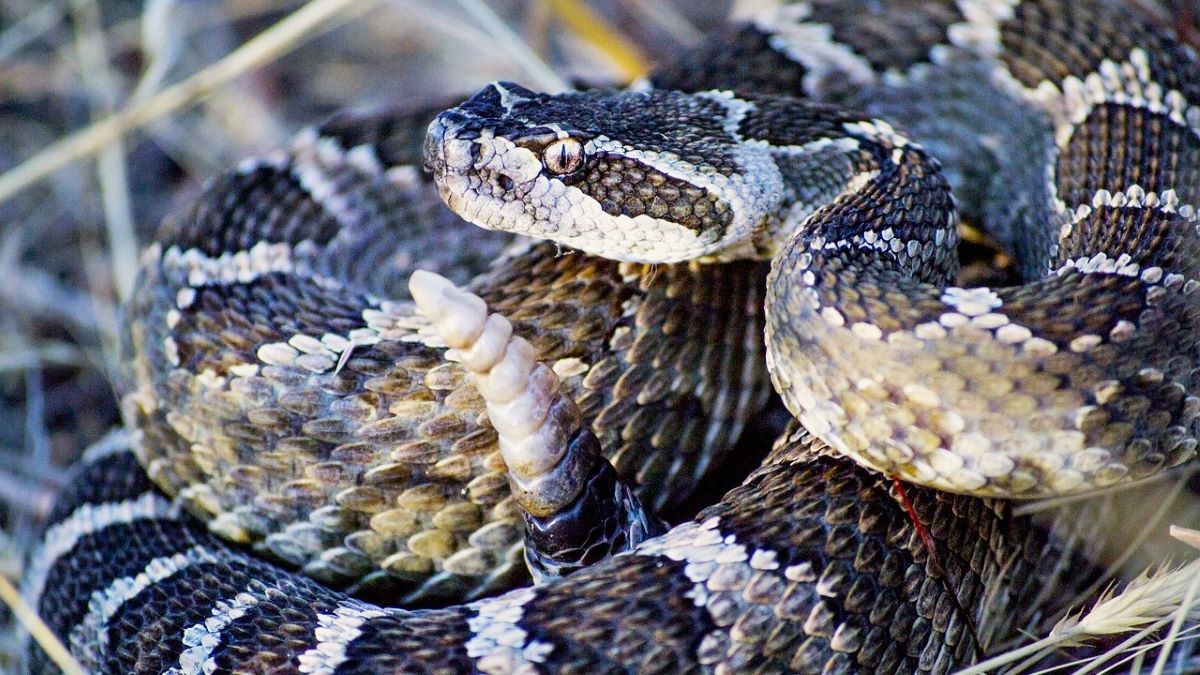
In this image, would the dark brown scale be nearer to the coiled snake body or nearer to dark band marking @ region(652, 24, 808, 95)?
the coiled snake body

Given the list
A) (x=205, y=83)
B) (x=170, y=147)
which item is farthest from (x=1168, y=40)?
(x=170, y=147)

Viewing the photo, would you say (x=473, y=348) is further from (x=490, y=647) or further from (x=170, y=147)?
(x=170, y=147)

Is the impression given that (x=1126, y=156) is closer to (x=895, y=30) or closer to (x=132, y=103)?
(x=895, y=30)

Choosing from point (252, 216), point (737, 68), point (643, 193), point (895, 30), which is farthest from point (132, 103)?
point (895, 30)

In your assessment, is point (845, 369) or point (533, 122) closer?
point (845, 369)

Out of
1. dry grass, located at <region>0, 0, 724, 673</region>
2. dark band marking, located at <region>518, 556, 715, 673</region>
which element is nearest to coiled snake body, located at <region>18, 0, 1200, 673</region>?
dark band marking, located at <region>518, 556, 715, 673</region>
